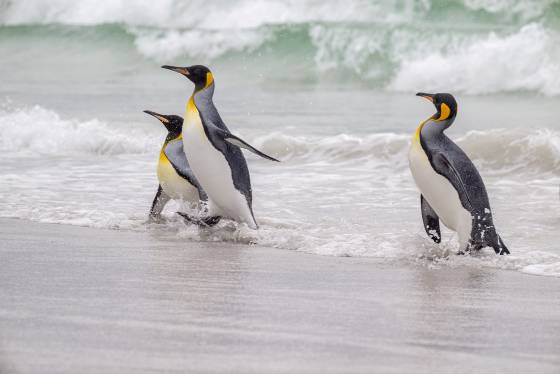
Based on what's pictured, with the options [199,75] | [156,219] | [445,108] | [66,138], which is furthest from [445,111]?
[66,138]

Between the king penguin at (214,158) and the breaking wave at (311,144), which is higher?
the king penguin at (214,158)

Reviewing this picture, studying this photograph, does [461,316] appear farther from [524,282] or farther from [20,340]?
[20,340]

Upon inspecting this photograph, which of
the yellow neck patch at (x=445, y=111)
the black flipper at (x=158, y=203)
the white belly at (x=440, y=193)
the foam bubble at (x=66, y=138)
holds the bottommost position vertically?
the foam bubble at (x=66, y=138)

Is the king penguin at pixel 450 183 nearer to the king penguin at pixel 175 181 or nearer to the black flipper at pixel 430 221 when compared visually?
the black flipper at pixel 430 221

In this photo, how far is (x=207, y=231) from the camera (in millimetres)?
4734

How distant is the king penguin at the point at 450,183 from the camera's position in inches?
169

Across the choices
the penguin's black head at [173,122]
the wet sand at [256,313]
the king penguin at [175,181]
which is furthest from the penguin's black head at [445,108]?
the penguin's black head at [173,122]

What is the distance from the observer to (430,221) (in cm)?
450

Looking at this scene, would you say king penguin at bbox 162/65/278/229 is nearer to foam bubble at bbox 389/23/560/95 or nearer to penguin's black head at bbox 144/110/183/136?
penguin's black head at bbox 144/110/183/136

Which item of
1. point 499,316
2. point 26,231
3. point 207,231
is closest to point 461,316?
point 499,316

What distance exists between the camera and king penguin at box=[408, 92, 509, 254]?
14.1 feet

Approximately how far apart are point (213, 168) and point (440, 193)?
1.04 metres

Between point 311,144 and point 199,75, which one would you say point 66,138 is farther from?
point 199,75

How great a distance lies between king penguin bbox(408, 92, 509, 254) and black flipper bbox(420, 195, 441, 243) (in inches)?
3.0
